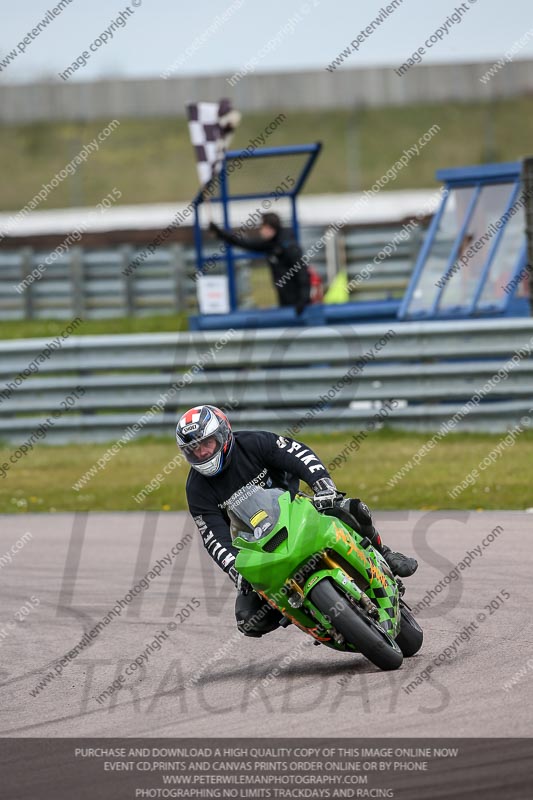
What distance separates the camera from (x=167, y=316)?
24938 millimetres

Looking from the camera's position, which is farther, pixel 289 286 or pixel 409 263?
pixel 409 263

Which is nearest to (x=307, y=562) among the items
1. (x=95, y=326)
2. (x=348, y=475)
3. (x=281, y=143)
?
(x=348, y=475)

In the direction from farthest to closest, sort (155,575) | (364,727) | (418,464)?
(418,464)
(155,575)
(364,727)

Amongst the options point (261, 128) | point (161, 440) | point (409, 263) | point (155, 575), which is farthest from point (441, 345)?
point (261, 128)

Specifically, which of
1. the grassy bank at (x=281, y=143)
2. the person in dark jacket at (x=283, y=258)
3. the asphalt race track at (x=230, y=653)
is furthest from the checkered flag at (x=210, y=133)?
the grassy bank at (x=281, y=143)

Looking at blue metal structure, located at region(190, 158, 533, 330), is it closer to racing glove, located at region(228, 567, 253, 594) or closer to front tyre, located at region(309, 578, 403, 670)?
racing glove, located at region(228, 567, 253, 594)

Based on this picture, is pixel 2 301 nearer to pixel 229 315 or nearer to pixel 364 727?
pixel 229 315

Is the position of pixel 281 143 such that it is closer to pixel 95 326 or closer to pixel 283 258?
pixel 95 326

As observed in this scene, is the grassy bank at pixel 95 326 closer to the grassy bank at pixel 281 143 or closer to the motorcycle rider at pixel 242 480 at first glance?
the motorcycle rider at pixel 242 480

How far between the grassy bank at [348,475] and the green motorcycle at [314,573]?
5227mm

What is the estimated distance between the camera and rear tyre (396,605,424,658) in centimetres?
680

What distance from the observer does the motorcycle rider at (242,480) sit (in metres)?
6.89

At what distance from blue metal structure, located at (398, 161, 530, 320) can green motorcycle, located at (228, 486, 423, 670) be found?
33.9 feet

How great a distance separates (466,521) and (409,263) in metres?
15.4
